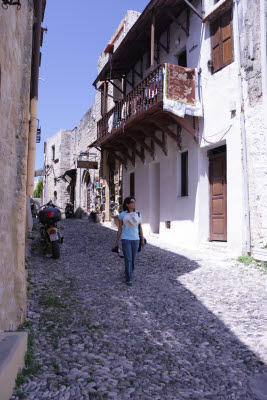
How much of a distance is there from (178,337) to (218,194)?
6.10 m

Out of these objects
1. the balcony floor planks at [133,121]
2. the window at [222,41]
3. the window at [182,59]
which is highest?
the window at [182,59]

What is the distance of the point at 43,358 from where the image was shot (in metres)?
3.02

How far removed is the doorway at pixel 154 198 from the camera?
13.2 m

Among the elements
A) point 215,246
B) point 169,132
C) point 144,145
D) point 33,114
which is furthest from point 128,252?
point 144,145

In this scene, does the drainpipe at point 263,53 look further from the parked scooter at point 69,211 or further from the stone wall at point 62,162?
the stone wall at point 62,162

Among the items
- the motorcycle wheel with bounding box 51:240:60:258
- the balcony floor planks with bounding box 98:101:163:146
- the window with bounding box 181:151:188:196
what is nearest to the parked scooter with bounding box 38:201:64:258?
the motorcycle wheel with bounding box 51:240:60:258

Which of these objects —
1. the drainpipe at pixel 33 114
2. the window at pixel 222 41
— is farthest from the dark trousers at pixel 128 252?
the window at pixel 222 41

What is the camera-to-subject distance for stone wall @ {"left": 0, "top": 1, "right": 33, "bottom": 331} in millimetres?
3107

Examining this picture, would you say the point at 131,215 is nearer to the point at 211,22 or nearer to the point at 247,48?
the point at 247,48

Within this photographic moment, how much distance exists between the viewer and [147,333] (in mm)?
3826

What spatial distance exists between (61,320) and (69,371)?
1197 millimetres

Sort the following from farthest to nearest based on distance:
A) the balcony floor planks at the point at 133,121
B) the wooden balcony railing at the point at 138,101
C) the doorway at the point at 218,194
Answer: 1. the balcony floor planks at the point at 133,121
2. the wooden balcony railing at the point at 138,101
3. the doorway at the point at 218,194

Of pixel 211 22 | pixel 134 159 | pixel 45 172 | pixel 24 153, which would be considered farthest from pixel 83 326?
pixel 45 172

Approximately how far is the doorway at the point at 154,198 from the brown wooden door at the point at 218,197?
384 cm
